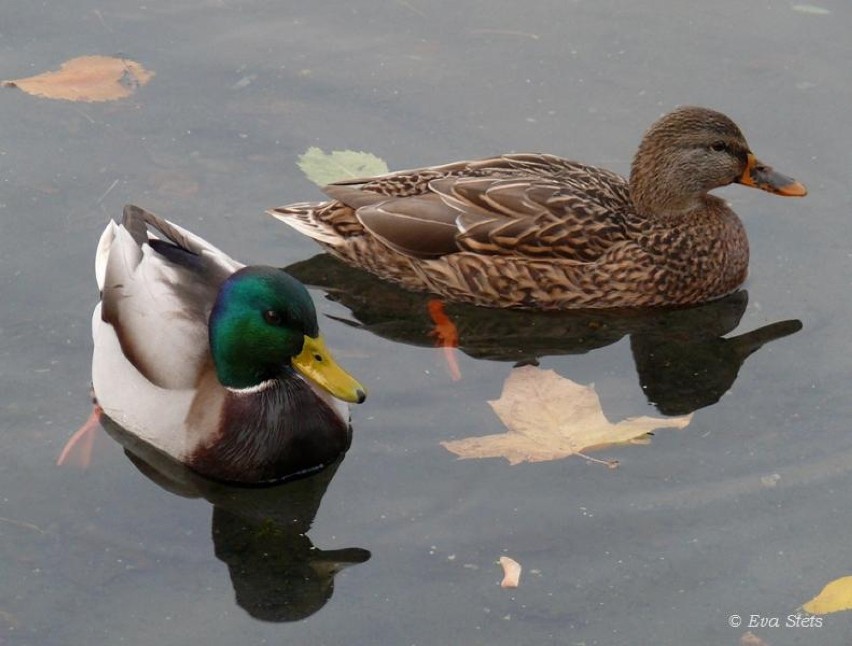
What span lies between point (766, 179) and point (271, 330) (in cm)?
283

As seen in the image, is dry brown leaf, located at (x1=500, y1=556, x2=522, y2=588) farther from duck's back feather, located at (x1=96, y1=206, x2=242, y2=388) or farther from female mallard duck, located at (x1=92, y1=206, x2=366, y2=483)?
duck's back feather, located at (x1=96, y1=206, x2=242, y2=388)

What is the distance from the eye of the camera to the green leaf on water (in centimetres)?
834

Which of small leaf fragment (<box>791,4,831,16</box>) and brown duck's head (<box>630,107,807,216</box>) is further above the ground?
small leaf fragment (<box>791,4,831,16</box>)

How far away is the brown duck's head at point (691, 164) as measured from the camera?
25.5 ft

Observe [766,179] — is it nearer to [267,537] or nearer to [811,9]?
[811,9]

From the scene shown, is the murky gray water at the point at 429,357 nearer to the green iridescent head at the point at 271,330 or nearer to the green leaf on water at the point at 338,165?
the green leaf on water at the point at 338,165

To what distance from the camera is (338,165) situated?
8398 mm

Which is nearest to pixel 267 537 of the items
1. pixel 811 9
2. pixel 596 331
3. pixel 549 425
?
pixel 549 425

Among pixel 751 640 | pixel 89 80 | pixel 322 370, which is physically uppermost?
pixel 322 370

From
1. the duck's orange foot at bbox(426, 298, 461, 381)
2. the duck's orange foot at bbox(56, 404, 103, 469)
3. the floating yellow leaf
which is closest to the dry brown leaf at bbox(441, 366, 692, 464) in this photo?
the duck's orange foot at bbox(426, 298, 461, 381)

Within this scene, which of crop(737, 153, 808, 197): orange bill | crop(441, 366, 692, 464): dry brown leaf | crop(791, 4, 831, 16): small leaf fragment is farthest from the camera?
crop(791, 4, 831, 16): small leaf fragment

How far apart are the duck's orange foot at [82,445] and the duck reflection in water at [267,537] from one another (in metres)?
0.05

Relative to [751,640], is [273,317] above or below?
above

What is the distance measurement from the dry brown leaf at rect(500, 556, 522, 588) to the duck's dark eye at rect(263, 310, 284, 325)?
1262 millimetres
